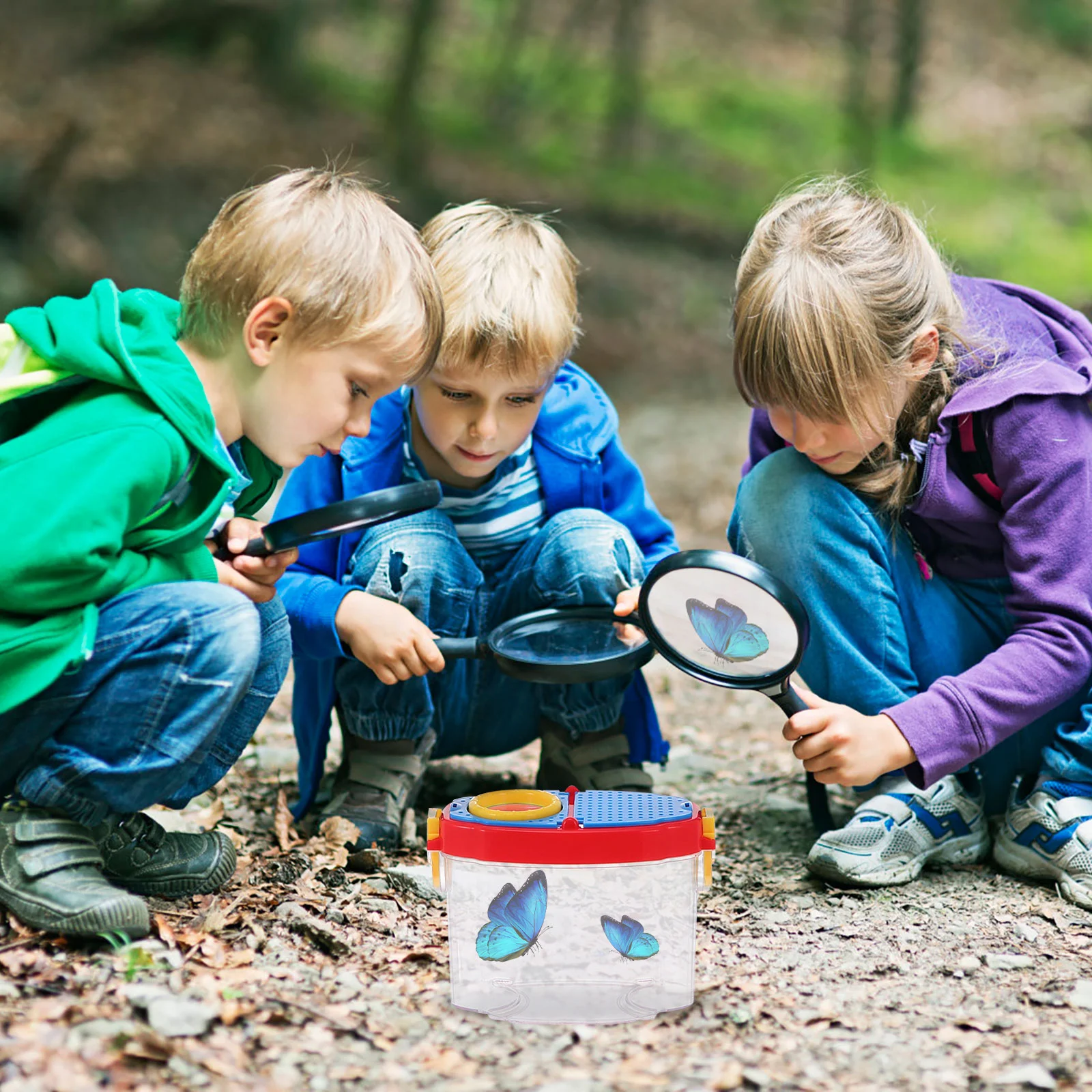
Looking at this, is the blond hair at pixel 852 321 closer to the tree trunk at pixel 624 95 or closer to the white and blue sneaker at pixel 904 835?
the white and blue sneaker at pixel 904 835

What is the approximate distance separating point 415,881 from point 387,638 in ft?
1.49

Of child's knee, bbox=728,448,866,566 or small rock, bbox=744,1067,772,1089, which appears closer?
small rock, bbox=744,1067,772,1089

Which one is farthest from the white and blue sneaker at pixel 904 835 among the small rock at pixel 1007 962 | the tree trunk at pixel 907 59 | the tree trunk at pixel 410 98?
the tree trunk at pixel 907 59

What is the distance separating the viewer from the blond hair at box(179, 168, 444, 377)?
217cm

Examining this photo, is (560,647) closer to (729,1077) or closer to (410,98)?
(729,1077)

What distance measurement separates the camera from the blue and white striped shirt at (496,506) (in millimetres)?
2748

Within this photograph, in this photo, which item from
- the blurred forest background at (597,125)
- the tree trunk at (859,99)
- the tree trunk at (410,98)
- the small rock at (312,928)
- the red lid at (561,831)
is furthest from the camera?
the tree trunk at (859,99)

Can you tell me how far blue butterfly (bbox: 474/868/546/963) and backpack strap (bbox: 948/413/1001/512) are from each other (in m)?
1.23

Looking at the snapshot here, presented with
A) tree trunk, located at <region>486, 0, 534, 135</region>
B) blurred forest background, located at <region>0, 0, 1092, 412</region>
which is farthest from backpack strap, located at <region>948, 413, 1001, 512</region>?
tree trunk, located at <region>486, 0, 534, 135</region>

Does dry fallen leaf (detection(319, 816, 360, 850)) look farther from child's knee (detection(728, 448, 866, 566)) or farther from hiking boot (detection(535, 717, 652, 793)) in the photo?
child's knee (detection(728, 448, 866, 566))

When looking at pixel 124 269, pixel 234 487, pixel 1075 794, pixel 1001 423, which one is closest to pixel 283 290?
pixel 234 487

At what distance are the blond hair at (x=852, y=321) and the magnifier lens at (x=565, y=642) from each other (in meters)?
Answer: 0.53

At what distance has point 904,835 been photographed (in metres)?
2.54

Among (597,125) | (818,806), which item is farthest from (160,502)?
(597,125)
